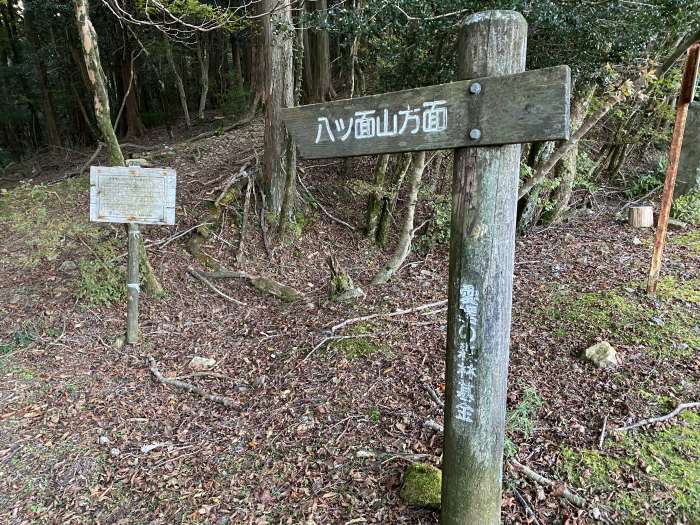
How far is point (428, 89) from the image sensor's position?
1.92m

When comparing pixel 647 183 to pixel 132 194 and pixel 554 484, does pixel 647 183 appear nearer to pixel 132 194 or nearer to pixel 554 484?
pixel 554 484

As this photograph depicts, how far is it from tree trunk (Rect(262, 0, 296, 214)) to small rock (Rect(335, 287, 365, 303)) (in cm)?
271

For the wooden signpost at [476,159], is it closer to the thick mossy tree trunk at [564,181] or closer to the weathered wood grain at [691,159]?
the thick mossy tree trunk at [564,181]

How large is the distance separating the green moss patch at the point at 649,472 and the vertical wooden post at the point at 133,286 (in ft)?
14.9

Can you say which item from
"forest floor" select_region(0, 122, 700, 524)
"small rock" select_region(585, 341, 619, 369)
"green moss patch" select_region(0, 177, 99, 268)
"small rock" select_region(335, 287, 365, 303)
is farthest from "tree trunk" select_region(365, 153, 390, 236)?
"green moss patch" select_region(0, 177, 99, 268)

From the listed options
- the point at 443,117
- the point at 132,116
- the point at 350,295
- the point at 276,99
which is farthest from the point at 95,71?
the point at 132,116

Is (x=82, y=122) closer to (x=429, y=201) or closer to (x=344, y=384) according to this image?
(x=429, y=201)

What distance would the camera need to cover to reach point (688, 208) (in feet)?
23.7

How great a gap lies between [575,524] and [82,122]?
21.0 m

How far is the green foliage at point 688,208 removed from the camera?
7.14 metres

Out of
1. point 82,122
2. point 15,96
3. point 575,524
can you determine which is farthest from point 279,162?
point 15,96

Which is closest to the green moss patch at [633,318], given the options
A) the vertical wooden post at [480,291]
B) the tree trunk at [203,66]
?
the vertical wooden post at [480,291]

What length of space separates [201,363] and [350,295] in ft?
6.65

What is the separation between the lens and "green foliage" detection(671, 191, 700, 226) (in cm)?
714
